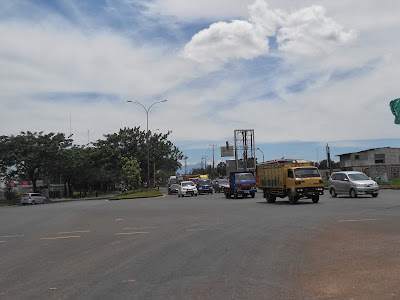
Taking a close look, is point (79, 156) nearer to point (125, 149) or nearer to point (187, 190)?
point (125, 149)

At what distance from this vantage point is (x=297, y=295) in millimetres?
5605

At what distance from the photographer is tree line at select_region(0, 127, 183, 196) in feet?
174

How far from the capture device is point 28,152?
5344 centimetres

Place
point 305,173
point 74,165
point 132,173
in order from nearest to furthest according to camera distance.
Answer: point 305,173 → point 132,173 → point 74,165

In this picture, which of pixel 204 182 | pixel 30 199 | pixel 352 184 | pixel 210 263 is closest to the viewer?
pixel 210 263

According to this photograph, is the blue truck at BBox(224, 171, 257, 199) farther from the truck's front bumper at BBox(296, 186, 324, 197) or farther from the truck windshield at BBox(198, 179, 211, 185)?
the truck windshield at BBox(198, 179, 211, 185)

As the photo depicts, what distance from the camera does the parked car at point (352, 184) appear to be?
2620 centimetres

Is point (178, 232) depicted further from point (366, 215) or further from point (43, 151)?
point (43, 151)

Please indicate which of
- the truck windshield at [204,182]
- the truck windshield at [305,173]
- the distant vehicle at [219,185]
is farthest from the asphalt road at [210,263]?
the distant vehicle at [219,185]

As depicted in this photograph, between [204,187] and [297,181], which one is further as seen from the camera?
[204,187]

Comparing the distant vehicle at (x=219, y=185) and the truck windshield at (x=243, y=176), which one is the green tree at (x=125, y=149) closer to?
the distant vehicle at (x=219, y=185)

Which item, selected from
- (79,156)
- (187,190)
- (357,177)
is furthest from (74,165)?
(357,177)

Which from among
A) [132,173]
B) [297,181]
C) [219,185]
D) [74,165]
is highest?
[74,165]

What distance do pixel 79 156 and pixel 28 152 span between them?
425 inches
